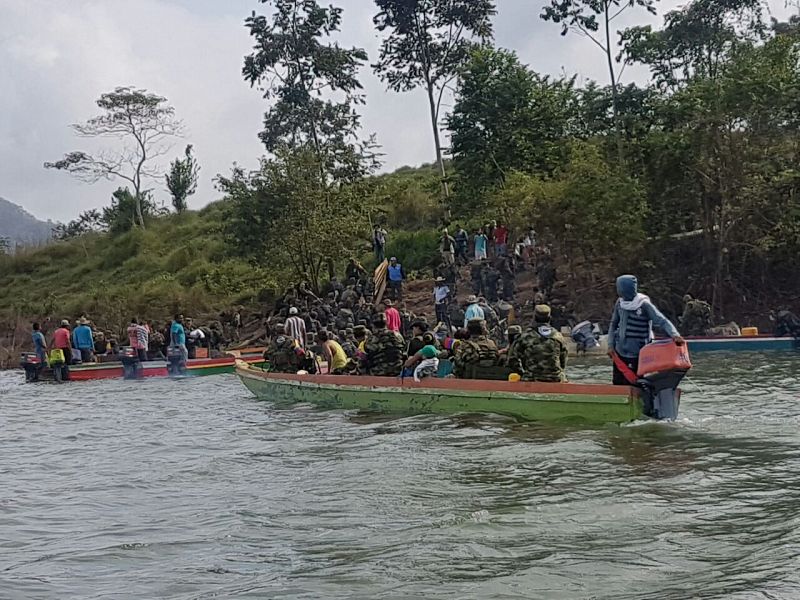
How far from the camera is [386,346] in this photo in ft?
52.3

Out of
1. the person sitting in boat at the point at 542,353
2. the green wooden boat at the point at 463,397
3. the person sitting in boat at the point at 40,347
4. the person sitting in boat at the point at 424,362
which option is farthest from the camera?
the person sitting in boat at the point at 40,347

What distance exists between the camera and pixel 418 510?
8.84 metres

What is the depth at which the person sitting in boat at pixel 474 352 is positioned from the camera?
1388cm

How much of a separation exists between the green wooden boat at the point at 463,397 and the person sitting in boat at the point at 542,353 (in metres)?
0.34

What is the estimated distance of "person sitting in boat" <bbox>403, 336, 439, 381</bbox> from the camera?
48.4 ft

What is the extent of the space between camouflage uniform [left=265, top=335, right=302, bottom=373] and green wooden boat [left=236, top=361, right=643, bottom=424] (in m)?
0.56

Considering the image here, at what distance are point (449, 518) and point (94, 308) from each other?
36.7 meters

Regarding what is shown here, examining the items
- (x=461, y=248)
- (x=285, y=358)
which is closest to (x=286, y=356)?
(x=285, y=358)

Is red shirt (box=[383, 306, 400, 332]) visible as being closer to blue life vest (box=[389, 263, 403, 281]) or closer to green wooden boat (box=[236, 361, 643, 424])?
green wooden boat (box=[236, 361, 643, 424])

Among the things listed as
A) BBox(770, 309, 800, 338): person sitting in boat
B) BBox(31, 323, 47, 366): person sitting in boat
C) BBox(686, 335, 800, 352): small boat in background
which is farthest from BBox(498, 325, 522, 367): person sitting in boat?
BBox(31, 323, 47, 366): person sitting in boat

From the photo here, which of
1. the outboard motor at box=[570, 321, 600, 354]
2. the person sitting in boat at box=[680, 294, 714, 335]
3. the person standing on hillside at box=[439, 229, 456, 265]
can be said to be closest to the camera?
the outboard motor at box=[570, 321, 600, 354]

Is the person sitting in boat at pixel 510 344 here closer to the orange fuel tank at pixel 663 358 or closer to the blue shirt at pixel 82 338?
the orange fuel tank at pixel 663 358

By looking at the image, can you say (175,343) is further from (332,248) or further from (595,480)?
(595,480)

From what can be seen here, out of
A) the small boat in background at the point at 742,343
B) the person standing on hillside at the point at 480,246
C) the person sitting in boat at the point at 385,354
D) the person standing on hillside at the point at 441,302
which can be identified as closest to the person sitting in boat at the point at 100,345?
the person standing on hillside at the point at 441,302
